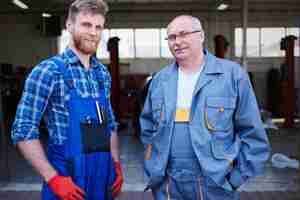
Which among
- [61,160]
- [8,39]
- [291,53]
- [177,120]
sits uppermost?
[8,39]

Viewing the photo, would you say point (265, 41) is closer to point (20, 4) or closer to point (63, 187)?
point (20, 4)

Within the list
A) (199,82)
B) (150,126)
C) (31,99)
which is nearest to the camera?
(31,99)

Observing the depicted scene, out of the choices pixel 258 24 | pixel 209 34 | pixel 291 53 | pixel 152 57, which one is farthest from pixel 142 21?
pixel 291 53

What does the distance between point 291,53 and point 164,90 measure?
9.41 metres

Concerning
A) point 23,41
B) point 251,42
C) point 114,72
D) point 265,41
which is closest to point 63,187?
point 114,72

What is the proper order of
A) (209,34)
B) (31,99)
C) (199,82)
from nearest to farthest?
(31,99) < (199,82) < (209,34)

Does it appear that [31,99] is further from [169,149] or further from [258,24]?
[258,24]

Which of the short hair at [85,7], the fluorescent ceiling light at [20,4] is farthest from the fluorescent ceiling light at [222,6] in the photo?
the short hair at [85,7]

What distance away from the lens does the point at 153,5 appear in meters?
16.6

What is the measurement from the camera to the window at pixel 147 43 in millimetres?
17719

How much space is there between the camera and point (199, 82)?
2.02m

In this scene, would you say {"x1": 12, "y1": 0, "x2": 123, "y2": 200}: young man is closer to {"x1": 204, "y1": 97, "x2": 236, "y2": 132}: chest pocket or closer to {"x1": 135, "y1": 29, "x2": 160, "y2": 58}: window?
{"x1": 204, "y1": 97, "x2": 236, "y2": 132}: chest pocket

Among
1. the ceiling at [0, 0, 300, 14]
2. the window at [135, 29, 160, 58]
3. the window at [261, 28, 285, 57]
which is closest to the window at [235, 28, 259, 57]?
the window at [261, 28, 285, 57]

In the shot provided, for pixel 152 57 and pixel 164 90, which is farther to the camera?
pixel 152 57
